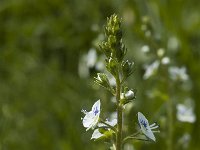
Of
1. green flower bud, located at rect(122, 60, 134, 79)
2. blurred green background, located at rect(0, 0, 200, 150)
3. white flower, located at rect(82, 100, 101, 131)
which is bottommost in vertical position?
white flower, located at rect(82, 100, 101, 131)

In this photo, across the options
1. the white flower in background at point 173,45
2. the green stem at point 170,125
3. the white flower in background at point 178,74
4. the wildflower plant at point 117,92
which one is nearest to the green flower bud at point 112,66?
the wildflower plant at point 117,92

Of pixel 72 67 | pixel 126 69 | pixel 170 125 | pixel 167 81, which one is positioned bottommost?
pixel 126 69

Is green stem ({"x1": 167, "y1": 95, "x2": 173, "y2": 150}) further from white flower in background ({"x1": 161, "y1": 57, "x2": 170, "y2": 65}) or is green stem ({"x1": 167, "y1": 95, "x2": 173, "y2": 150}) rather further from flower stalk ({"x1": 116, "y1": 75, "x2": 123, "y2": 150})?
flower stalk ({"x1": 116, "y1": 75, "x2": 123, "y2": 150})

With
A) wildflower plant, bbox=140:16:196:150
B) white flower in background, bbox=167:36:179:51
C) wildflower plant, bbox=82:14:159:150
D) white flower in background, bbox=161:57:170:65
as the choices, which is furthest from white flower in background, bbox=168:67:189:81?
wildflower plant, bbox=82:14:159:150

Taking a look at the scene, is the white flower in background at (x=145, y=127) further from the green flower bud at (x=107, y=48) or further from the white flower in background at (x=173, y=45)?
the white flower in background at (x=173, y=45)

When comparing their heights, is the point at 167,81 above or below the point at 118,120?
above

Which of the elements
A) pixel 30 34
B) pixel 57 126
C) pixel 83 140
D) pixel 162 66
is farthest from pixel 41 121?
pixel 162 66

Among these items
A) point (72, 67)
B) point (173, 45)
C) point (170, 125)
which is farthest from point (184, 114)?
point (72, 67)

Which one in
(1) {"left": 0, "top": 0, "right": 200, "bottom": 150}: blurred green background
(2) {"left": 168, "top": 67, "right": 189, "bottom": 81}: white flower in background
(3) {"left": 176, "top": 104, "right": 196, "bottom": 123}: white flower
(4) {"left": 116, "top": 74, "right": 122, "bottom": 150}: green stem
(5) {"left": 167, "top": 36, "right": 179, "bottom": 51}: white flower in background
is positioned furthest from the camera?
(5) {"left": 167, "top": 36, "right": 179, "bottom": 51}: white flower in background

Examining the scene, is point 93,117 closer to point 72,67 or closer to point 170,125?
point 170,125
